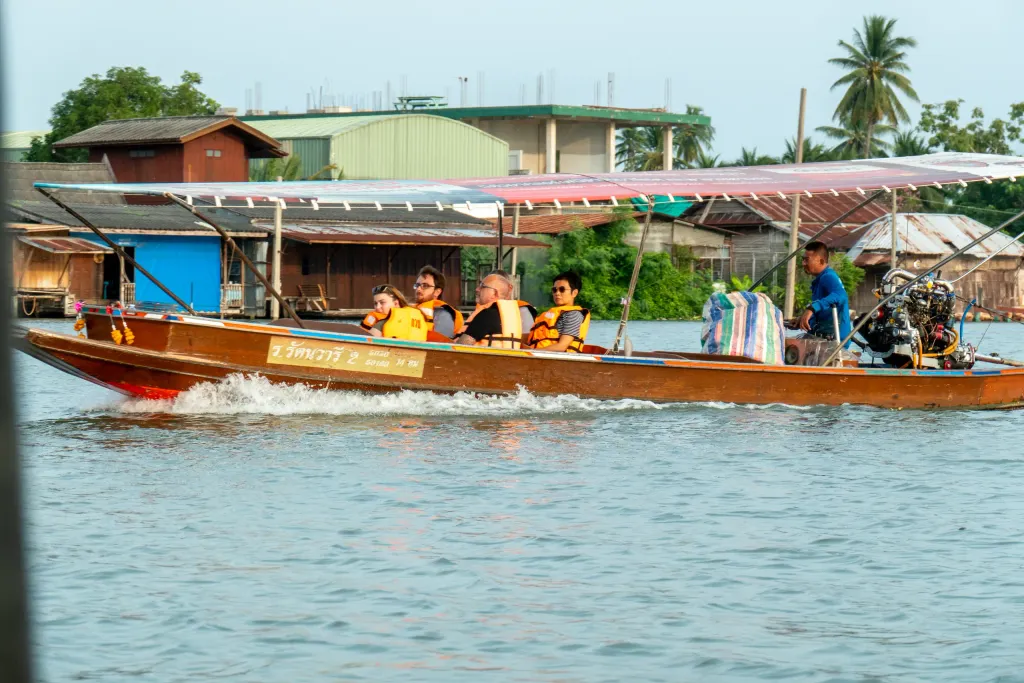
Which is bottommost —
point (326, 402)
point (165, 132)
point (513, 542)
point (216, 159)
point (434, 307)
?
point (513, 542)

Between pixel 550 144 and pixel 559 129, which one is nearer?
pixel 550 144

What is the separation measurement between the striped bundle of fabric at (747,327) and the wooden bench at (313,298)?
2329 cm

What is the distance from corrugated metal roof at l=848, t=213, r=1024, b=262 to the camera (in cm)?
4225

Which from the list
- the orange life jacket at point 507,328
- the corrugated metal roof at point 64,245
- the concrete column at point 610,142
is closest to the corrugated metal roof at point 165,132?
the corrugated metal roof at point 64,245

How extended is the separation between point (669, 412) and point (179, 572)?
286 inches

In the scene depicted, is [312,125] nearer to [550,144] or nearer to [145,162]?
[550,144]

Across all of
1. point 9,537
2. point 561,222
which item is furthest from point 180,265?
point 9,537

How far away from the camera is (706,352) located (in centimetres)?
1402

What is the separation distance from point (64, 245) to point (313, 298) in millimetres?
6839

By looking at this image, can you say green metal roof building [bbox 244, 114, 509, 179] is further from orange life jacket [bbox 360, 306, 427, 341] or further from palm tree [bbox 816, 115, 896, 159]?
orange life jacket [bbox 360, 306, 427, 341]

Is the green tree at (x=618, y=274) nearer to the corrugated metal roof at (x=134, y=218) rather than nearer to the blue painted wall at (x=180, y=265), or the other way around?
the corrugated metal roof at (x=134, y=218)

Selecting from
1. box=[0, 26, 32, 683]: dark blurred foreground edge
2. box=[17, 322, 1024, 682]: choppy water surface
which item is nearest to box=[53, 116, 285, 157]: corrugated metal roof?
box=[17, 322, 1024, 682]: choppy water surface

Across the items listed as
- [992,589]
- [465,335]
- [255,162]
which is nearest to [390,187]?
[465,335]

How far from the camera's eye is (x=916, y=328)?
13.7 metres
